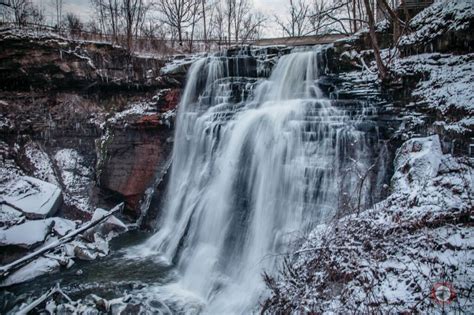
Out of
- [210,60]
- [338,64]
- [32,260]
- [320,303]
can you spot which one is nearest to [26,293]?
[32,260]

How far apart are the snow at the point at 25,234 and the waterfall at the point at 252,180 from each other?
8.77ft

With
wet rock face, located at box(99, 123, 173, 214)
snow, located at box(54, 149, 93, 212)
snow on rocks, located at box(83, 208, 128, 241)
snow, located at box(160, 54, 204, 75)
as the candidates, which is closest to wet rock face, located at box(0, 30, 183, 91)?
snow, located at box(160, 54, 204, 75)

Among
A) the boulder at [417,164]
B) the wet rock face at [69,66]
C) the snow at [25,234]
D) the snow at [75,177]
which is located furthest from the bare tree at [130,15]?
the boulder at [417,164]

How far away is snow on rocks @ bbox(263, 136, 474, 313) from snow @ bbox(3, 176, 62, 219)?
7758mm

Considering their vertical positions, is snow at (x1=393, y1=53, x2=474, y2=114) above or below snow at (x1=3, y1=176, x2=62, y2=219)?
above

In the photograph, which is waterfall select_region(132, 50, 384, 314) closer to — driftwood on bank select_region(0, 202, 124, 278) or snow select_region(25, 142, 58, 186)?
driftwood on bank select_region(0, 202, 124, 278)

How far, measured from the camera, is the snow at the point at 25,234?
7.88 meters

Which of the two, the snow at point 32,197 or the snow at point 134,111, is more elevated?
the snow at point 134,111

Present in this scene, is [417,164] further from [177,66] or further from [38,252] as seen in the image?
[177,66]

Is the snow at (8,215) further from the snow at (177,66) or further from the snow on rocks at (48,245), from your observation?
the snow at (177,66)

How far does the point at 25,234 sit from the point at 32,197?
5.08ft

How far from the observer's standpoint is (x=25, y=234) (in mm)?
8086

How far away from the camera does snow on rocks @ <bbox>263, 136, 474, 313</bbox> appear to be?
3.26 m

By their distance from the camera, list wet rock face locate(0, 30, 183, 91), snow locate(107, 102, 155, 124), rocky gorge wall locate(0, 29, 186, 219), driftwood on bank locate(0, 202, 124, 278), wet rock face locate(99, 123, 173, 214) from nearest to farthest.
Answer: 1. driftwood on bank locate(0, 202, 124, 278)
2. wet rock face locate(0, 30, 183, 91)
3. rocky gorge wall locate(0, 29, 186, 219)
4. wet rock face locate(99, 123, 173, 214)
5. snow locate(107, 102, 155, 124)
